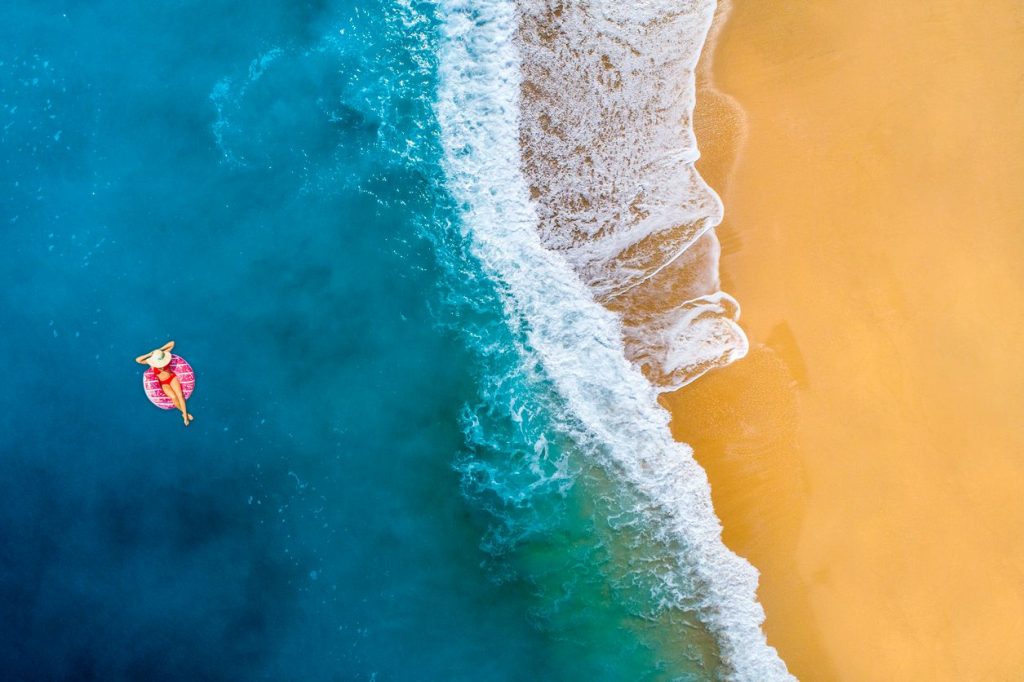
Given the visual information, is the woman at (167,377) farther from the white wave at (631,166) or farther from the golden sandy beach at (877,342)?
the golden sandy beach at (877,342)

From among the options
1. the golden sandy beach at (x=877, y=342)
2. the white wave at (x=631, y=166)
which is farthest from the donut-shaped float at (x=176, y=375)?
the golden sandy beach at (x=877, y=342)

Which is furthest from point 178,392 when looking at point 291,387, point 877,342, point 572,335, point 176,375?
point 877,342

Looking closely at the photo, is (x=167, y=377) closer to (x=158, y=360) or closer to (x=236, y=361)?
(x=158, y=360)

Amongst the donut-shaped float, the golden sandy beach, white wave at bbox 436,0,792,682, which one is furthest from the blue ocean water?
the golden sandy beach

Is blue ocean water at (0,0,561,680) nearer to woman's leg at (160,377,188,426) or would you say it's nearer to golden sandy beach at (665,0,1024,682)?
woman's leg at (160,377,188,426)

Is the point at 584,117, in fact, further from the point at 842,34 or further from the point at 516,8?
the point at 842,34

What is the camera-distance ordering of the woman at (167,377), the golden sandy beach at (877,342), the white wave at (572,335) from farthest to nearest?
1. the woman at (167,377)
2. the white wave at (572,335)
3. the golden sandy beach at (877,342)

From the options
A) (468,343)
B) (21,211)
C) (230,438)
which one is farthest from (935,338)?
(21,211)
